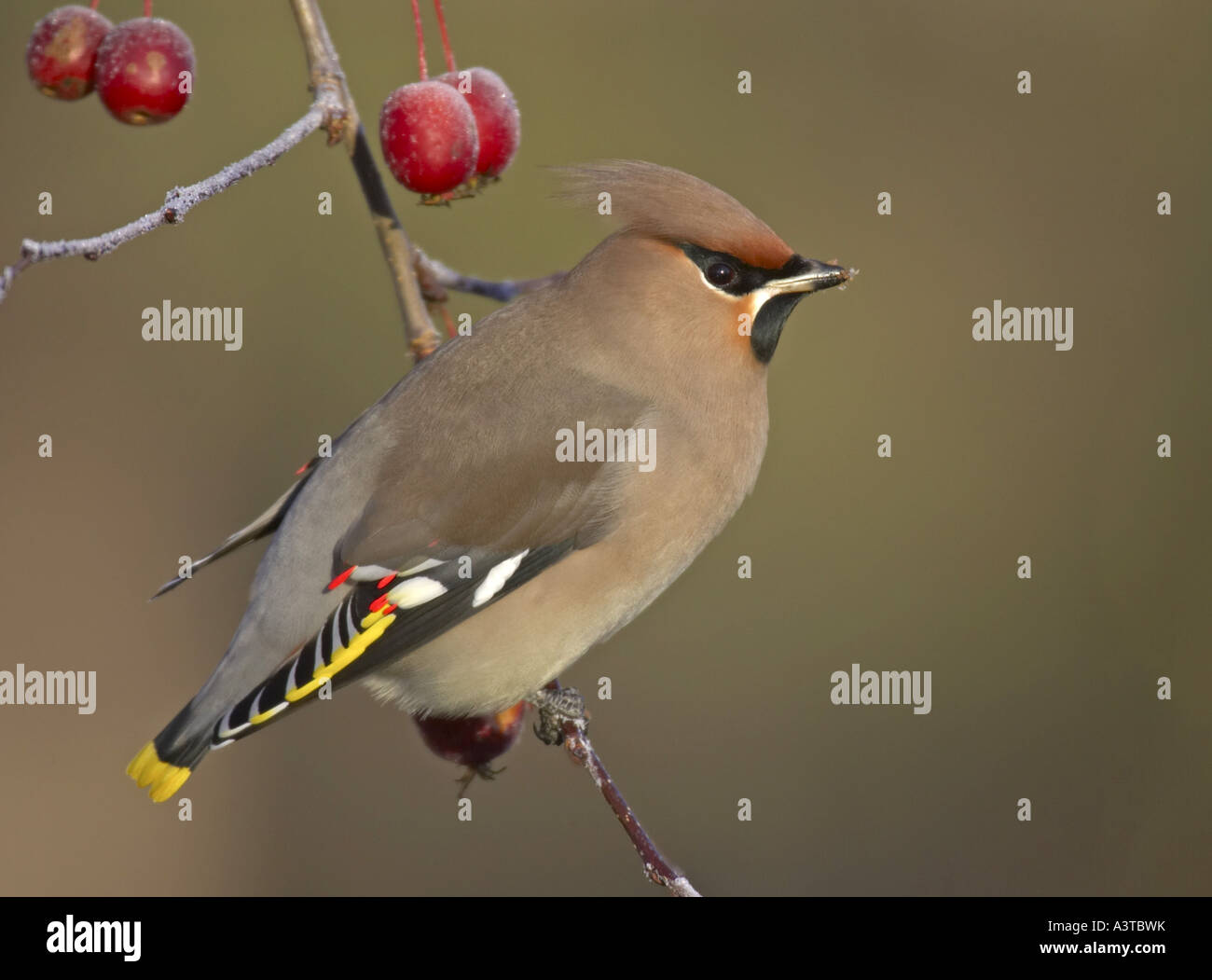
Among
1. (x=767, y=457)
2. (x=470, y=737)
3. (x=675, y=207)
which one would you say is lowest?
(x=470, y=737)

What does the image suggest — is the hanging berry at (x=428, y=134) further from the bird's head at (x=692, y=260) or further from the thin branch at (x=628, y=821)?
the thin branch at (x=628, y=821)

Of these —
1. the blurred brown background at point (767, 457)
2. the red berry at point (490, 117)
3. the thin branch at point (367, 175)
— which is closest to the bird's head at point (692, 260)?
the red berry at point (490, 117)

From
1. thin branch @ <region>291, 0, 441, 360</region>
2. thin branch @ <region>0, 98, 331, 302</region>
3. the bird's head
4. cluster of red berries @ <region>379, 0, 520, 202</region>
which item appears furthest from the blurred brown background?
thin branch @ <region>0, 98, 331, 302</region>

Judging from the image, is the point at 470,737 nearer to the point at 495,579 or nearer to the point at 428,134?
the point at 495,579

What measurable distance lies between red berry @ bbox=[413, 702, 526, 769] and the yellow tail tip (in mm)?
532

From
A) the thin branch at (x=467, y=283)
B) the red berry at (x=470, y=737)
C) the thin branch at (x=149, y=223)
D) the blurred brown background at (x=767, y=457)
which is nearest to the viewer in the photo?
the thin branch at (x=149, y=223)

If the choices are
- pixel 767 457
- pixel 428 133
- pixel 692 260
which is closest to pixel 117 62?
pixel 428 133

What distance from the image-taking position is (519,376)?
3037 millimetres

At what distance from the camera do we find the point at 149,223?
1.92m

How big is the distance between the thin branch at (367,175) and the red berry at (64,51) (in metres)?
0.35

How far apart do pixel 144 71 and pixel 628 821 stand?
1508 millimetres

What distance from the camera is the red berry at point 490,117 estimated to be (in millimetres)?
2865

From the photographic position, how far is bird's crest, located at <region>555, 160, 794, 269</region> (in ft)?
9.88


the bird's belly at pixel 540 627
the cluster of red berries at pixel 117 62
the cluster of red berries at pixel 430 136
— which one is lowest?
the bird's belly at pixel 540 627
